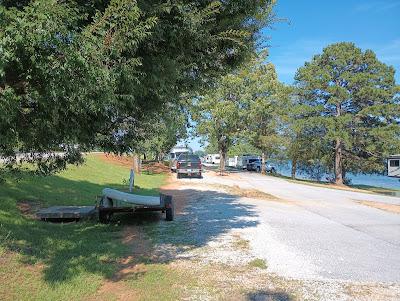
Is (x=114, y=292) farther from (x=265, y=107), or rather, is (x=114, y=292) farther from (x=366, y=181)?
(x=366, y=181)

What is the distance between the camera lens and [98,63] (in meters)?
3.92

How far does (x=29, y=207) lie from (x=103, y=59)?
901cm

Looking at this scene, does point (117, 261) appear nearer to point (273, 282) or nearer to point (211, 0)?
point (273, 282)

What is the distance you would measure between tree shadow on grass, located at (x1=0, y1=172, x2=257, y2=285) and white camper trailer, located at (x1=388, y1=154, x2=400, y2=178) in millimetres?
28948

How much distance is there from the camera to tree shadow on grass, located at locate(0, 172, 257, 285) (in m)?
7.09

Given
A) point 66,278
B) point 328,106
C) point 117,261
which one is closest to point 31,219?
point 117,261

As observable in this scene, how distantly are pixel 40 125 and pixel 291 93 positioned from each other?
43.4 metres

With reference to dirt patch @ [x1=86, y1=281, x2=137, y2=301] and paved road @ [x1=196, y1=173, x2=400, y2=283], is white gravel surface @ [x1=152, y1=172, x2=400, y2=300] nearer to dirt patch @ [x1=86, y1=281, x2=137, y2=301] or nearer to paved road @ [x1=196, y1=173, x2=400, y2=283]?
paved road @ [x1=196, y1=173, x2=400, y2=283]

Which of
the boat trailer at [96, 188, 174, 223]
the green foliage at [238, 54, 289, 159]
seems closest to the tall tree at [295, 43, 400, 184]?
the green foliage at [238, 54, 289, 159]

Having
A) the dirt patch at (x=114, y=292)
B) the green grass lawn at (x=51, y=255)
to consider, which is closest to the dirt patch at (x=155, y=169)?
the green grass lawn at (x=51, y=255)

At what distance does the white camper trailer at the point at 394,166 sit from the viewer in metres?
40.1

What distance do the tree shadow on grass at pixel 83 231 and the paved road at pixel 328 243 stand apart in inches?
39.7

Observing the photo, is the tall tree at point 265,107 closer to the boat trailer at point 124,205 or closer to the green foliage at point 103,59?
the boat trailer at point 124,205

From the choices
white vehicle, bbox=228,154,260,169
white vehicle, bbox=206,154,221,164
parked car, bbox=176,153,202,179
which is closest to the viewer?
parked car, bbox=176,153,202,179
